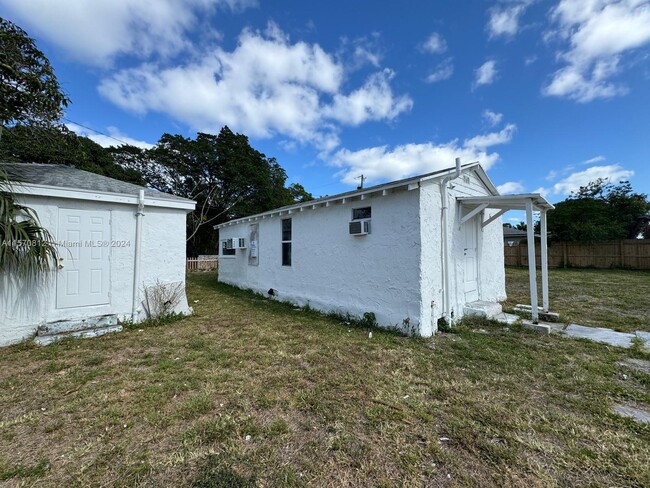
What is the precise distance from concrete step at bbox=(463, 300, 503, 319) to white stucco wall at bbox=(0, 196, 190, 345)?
654 cm

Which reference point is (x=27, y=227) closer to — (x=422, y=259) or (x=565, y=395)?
(x=422, y=259)

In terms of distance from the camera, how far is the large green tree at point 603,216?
17.0m

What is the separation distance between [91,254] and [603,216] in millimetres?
27026

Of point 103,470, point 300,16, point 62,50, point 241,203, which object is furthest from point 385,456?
point 241,203

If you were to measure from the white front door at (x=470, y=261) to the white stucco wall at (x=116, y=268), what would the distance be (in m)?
6.65

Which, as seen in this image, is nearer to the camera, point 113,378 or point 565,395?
point 565,395

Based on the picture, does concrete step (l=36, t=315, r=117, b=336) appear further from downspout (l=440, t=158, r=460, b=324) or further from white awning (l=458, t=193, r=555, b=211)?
white awning (l=458, t=193, r=555, b=211)

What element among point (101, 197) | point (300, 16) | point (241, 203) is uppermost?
point (300, 16)

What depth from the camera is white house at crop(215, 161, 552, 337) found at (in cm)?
483

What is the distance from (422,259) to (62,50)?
10354 millimetres

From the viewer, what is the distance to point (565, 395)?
282 centimetres

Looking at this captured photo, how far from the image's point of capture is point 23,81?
15.6 feet

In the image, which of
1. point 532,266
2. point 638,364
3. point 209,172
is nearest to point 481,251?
point 532,266

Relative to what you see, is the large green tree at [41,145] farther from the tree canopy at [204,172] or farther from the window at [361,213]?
the window at [361,213]
